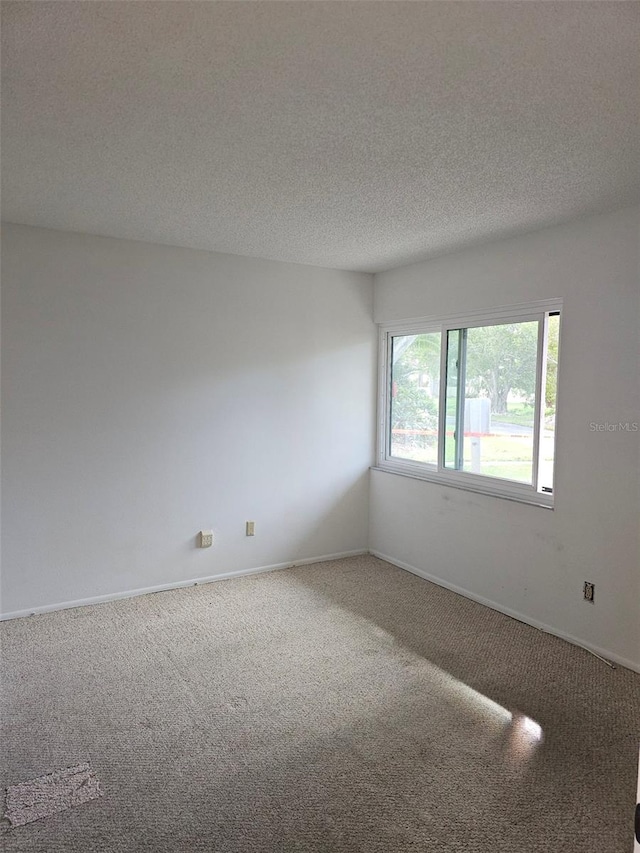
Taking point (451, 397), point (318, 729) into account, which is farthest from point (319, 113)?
point (451, 397)

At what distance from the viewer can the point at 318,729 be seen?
8.02 ft

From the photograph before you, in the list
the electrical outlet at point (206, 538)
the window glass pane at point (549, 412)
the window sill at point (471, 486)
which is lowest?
the electrical outlet at point (206, 538)

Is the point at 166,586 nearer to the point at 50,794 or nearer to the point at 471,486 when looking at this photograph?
the point at 50,794

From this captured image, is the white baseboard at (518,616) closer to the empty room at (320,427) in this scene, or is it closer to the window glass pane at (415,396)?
the empty room at (320,427)

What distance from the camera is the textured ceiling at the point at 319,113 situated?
4.90ft

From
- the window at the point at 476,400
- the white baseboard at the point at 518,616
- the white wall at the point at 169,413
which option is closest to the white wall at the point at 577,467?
the white baseboard at the point at 518,616

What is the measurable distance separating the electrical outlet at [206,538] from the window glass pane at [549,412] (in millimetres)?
2335

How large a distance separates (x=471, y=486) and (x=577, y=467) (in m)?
0.90

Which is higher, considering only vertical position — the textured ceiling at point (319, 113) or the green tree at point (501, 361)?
the textured ceiling at point (319, 113)

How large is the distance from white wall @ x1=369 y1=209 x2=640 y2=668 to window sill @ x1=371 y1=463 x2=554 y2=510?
1.8 inches

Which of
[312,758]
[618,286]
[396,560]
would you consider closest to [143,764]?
[312,758]

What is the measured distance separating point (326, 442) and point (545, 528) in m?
1.89

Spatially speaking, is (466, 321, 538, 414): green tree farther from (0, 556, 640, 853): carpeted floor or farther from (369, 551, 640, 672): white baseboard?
(0, 556, 640, 853): carpeted floor

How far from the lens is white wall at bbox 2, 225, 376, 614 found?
11.6 ft
